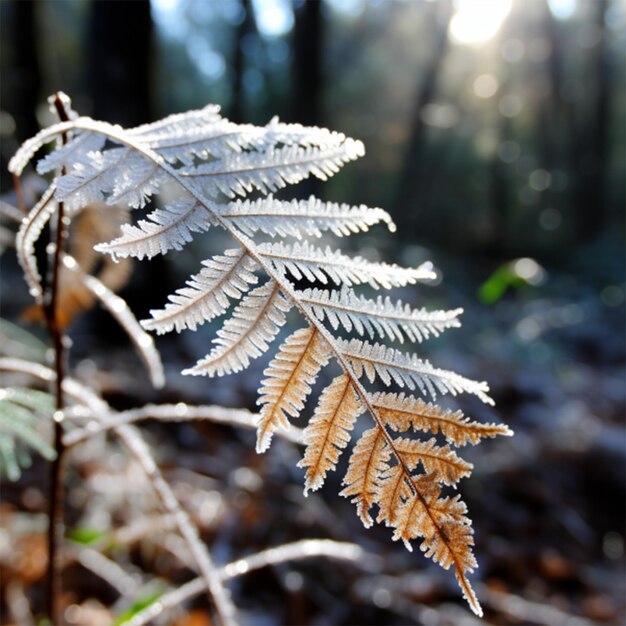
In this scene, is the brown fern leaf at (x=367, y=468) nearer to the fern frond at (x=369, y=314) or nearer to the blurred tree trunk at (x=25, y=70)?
the fern frond at (x=369, y=314)

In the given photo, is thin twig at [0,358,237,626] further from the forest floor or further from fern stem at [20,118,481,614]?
the forest floor

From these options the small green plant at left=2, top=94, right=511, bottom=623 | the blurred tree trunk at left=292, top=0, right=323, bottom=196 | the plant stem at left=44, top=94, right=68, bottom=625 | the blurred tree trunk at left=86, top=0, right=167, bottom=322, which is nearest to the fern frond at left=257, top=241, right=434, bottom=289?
the small green plant at left=2, top=94, right=511, bottom=623

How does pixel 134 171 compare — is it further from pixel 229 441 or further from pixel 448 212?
pixel 448 212

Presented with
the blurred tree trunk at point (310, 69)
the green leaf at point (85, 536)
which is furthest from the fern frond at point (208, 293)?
the blurred tree trunk at point (310, 69)

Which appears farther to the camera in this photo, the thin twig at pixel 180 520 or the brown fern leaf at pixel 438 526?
the thin twig at pixel 180 520

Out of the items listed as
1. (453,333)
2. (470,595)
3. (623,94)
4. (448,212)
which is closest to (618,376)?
(453,333)

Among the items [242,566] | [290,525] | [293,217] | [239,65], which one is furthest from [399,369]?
[239,65]

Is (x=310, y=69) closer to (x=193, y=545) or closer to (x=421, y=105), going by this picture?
(x=421, y=105)
